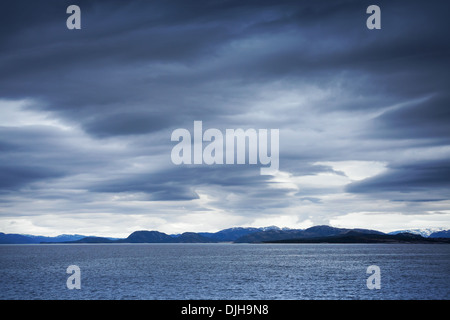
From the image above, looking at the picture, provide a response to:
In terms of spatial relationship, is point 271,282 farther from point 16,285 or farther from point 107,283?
point 16,285

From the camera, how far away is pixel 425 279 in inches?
4774
